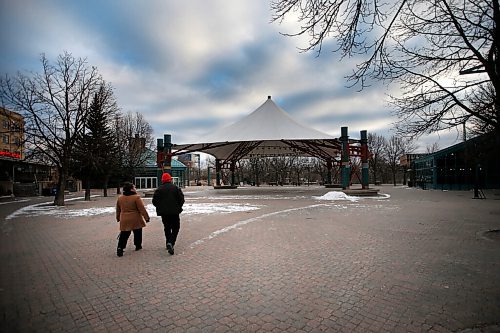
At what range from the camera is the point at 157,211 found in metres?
6.30

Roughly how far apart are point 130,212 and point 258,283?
11.1 feet

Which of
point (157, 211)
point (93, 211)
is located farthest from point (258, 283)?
point (93, 211)

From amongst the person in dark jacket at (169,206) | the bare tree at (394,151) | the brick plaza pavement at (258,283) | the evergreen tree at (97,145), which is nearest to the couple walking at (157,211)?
the person in dark jacket at (169,206)

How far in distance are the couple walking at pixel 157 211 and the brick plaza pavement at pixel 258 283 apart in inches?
14.8

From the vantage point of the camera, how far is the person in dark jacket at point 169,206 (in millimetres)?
6211

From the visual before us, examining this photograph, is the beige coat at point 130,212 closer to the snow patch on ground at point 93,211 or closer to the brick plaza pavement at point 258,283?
the brick plaza pavement at point 258,283

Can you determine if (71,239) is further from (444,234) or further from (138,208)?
(444,234)

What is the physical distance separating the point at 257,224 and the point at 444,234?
5283mm

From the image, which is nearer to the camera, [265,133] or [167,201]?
[167,201]

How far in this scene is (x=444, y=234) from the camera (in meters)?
7.94

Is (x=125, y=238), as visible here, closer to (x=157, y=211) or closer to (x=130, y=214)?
(x=130, y=214)

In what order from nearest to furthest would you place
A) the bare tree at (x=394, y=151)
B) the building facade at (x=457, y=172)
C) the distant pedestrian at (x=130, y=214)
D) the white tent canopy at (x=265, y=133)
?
the distant pedestrian at (x=130, y=214)
the white tent canopy at (x=265, y=133)
the building facade at (x=457, y=172)
the bare tree at (x=394, y=151)

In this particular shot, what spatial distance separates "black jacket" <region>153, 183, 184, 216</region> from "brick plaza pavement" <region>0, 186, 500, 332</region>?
2.91 ft

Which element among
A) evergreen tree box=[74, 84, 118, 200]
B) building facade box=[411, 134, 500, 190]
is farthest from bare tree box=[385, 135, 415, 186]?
evergreen tree box=[74, 84, 118, 200]
